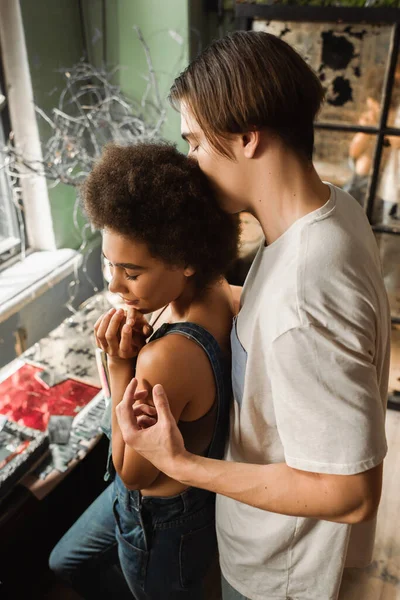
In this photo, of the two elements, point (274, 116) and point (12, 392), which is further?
point (12, 392)

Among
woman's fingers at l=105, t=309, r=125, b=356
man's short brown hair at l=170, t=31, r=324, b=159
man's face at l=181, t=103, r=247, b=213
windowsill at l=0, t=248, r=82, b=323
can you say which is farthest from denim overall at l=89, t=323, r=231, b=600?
windowsill at l=0, t=248, r=82, b=323

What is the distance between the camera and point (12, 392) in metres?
1.57

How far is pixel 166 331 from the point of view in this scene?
0.92 m

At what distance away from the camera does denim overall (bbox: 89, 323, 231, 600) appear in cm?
102

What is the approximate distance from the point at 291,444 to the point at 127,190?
18.7 inches

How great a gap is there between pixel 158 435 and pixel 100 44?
1780 millimetres

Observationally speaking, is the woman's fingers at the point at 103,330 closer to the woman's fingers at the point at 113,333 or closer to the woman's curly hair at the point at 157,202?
the woman's fingers at the point at 113,333

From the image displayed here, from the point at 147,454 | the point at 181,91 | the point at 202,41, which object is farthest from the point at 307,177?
the point at 202,41

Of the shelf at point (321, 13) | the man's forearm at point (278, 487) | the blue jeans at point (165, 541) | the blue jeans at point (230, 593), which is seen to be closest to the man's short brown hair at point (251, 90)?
the man's forearm at point (278, 487)

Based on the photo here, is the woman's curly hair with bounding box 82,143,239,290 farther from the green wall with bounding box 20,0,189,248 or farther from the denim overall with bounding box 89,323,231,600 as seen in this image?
the green wall with bounding box 20,0,189,248

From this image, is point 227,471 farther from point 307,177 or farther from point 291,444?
point 307,177

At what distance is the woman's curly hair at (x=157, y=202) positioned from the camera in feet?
2.76

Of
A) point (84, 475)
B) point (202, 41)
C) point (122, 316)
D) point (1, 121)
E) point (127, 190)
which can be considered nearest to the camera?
point (127, 190)

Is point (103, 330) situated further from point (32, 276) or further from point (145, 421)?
point (32, 276)
